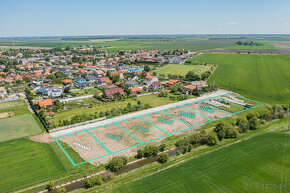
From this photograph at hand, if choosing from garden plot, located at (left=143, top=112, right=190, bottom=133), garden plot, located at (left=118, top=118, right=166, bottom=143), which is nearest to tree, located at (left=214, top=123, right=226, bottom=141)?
garden plot, located at (left=143, top=112, right=190, bottom=133)

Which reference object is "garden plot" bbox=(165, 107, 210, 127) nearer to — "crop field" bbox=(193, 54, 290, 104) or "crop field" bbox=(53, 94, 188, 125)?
"crop field" bbox=(53, 94, 188, 125)

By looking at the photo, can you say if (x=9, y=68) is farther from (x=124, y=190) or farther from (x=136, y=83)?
(x=124, y=190)

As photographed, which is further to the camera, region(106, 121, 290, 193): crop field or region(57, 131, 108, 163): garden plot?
region(57, 131, 108, 163): garden plot

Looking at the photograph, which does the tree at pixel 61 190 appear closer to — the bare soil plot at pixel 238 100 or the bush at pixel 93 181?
the bush at pixel 93 181

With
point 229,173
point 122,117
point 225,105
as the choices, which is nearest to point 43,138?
point 122,117

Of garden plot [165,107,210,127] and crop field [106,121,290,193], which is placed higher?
garden plot [165,107,210,127]

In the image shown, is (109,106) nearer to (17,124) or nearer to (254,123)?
(17,124)
